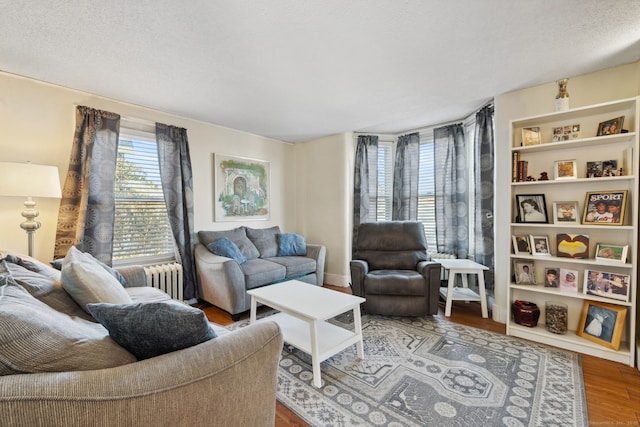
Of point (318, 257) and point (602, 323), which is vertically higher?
point (318, 257)

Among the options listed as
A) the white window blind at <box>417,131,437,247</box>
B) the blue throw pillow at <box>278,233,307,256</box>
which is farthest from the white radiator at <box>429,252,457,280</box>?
the blue throw pillow at <box>278,233,307,256</box>

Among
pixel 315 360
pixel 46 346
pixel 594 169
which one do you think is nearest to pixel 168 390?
pixel 46 346

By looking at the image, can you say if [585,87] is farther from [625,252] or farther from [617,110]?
[625,252]

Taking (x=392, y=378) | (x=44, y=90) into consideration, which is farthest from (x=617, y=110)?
(x=44, y=90)

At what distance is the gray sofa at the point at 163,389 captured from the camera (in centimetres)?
67

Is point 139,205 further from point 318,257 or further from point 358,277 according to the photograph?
point 358,277

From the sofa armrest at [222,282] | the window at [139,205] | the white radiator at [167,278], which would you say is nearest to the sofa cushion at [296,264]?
the sofa armrest at [222,282]

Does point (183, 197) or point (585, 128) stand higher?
point (585, 128)

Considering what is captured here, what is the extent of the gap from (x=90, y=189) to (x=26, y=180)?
601 mm

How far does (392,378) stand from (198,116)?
3392mm

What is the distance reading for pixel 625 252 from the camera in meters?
2.04

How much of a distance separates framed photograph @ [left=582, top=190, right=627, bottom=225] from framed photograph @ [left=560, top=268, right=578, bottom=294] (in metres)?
0.46

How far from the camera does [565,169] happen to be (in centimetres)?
232

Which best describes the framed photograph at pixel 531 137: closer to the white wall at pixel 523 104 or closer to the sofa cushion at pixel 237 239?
the white wall at pixel 523 104
